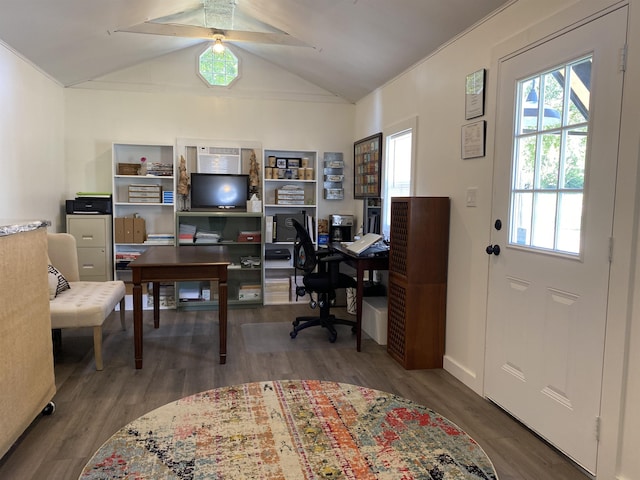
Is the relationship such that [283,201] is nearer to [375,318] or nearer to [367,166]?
[367,166]

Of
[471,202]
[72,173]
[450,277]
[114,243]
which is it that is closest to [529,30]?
[471,202]

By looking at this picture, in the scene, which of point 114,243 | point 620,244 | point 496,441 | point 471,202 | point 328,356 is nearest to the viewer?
point 620,244

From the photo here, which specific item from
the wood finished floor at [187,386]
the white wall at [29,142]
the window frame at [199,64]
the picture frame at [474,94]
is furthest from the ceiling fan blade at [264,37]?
the wood finished floor at [187,386]

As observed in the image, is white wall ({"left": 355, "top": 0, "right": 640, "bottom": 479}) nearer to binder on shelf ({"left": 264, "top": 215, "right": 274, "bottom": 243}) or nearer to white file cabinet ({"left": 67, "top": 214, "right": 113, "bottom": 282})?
binder on shelf ({"left": 264, "top": 215, "right": 274, "bottom": 243})

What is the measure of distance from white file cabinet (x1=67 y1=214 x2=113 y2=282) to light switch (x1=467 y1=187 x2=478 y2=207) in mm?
3685

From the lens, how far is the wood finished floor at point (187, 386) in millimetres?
2182

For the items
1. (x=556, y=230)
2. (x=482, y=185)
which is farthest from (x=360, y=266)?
(x=556, y=230)

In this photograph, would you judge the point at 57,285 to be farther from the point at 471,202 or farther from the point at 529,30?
the point at 529,30

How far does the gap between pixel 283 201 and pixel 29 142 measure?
256cm

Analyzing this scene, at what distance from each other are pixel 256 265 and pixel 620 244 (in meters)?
3.91

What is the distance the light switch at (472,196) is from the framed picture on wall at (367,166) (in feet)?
5.58

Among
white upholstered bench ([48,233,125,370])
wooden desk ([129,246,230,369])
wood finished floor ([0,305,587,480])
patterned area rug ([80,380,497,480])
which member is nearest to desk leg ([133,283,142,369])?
wooden desk ([129,246,230,369])

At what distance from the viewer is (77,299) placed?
3.36 meters

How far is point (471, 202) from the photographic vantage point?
9.97ft
